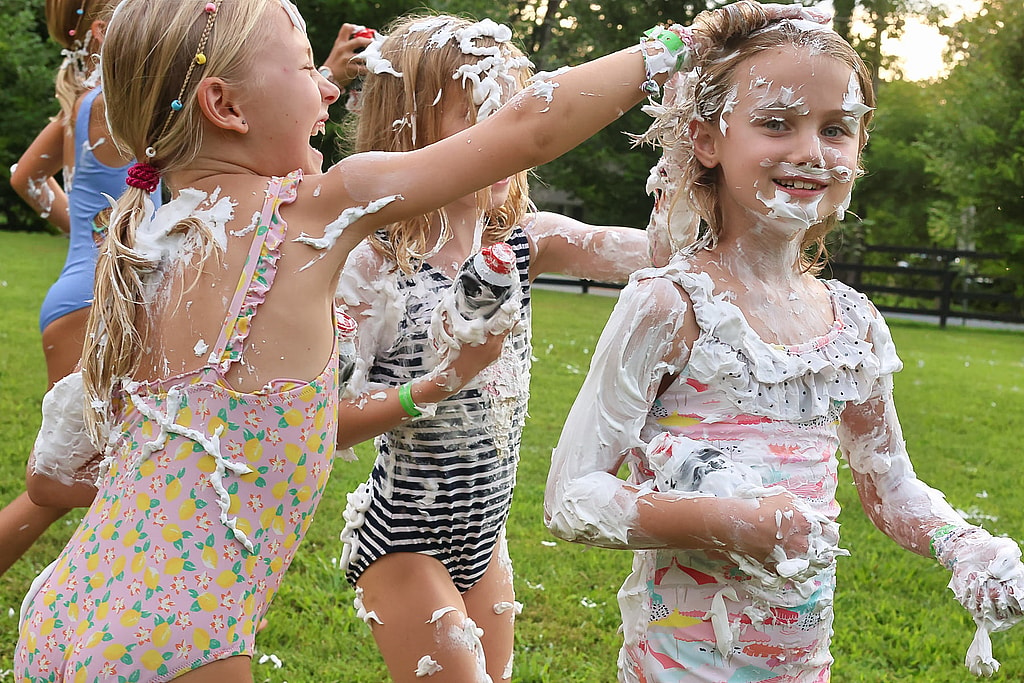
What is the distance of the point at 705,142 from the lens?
196cm

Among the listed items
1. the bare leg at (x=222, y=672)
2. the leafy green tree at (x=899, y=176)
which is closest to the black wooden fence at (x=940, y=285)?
the leafy green tree at (x=899, y=176)

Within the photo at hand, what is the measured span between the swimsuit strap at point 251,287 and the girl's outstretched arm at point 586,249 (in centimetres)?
102

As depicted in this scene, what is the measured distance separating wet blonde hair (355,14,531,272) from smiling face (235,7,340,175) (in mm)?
579

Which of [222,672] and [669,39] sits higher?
[669,39]

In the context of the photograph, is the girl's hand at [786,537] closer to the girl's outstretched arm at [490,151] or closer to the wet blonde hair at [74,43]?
the girl's outstretched arm at [490,151]

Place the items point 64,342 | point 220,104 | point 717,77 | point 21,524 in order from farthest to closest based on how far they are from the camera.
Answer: point 64,342, point 21,524, point 717,77, point 220,104

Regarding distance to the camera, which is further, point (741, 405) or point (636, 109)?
point (636, 109)

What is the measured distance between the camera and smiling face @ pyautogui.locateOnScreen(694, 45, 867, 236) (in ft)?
5.91

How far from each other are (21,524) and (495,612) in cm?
152

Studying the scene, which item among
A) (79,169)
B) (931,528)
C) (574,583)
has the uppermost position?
(931,528)

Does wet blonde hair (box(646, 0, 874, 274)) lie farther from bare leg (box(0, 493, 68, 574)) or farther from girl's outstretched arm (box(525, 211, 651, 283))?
bare leg (box(0, 493, 68, 574))

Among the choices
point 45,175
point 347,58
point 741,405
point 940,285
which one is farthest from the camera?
point 940,285

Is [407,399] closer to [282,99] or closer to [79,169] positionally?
[282,99]

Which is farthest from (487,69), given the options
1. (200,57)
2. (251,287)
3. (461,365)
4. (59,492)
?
(59,492)
